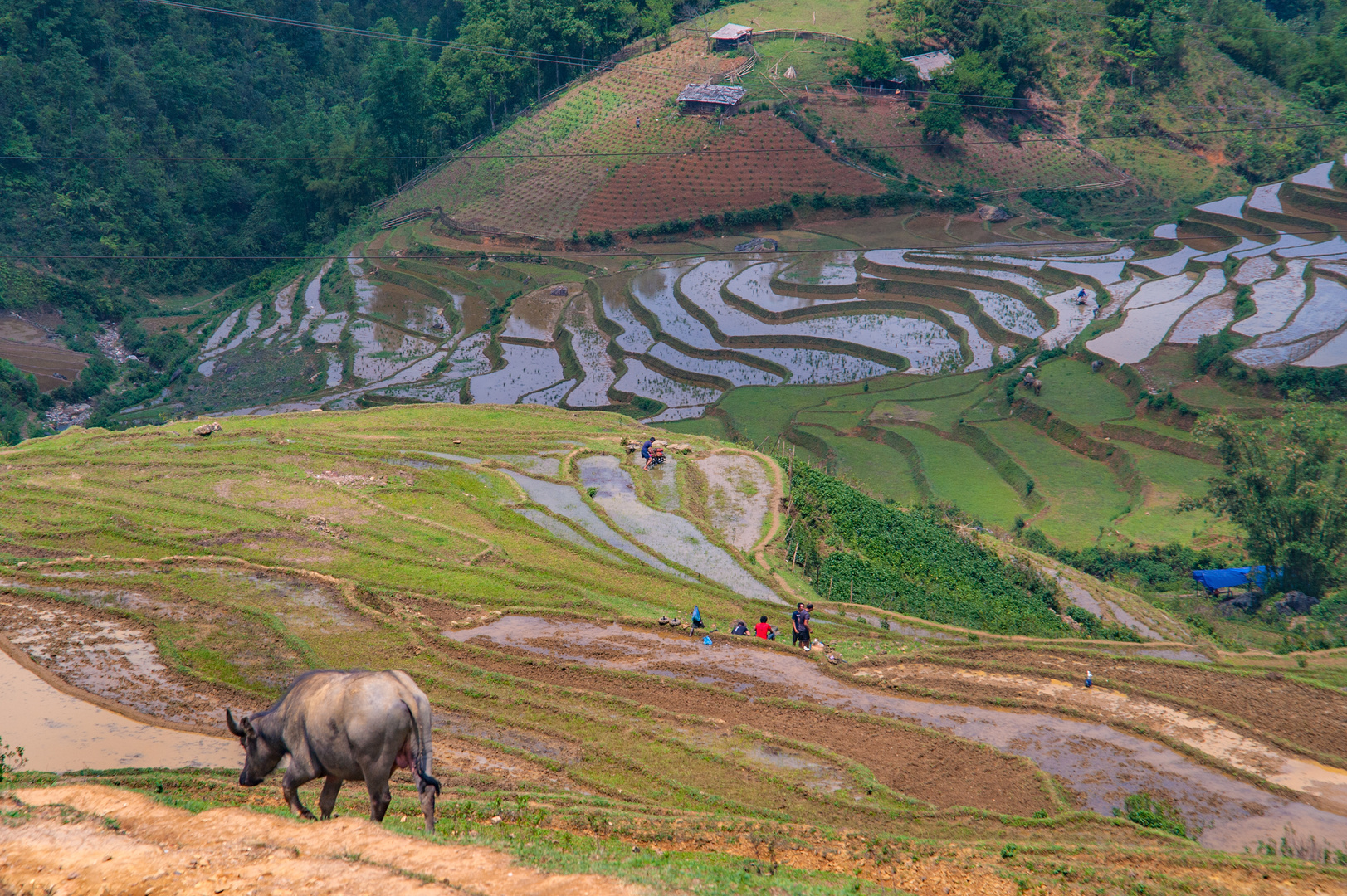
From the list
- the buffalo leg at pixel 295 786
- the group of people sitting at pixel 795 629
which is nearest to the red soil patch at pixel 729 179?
the group of people sitting at pixel 795 629

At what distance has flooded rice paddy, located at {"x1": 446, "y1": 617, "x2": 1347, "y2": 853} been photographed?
12.7m

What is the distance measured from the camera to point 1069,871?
1027 centimetres

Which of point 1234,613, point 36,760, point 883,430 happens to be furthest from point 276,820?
point 883,430

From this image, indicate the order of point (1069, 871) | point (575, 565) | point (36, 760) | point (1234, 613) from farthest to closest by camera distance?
point (1234, 613) < point (575, 565) < point (36, 760) < point (1069, 871)

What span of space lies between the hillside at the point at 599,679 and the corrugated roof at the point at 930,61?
52345mm

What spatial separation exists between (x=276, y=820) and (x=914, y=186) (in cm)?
6091

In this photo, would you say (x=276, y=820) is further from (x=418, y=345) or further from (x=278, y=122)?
(x=278, y=122)

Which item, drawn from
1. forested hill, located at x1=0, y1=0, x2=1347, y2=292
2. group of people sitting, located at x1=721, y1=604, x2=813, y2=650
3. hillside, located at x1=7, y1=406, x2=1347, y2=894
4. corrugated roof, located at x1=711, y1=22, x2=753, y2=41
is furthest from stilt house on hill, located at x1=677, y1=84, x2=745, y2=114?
group of people sitting, located at x1=721, y1=604, x2=813, y2=650

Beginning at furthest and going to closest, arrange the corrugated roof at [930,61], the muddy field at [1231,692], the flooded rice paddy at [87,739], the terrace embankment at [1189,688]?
the corrugated roof at [930,61] → the terrace embankment at [1189,688] → the muddy field at [1231,692] → the flooded rice paddy at [87,739]

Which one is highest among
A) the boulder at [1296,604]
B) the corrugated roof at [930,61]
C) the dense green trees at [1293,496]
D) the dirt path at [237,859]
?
the corrugated roof at [930,61]

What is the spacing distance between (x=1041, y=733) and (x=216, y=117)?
70693 mm

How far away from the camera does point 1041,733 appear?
14734mm

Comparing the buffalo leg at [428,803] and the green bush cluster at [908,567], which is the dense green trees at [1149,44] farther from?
the buffalo leg at [428,803]

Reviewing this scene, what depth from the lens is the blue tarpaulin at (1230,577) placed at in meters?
26.2
